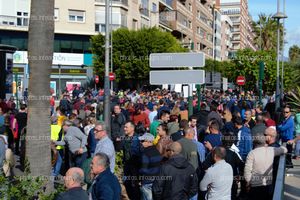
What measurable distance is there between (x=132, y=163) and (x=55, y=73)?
129 ft

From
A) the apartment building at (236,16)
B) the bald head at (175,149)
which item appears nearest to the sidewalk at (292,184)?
the bald head at (175,149)

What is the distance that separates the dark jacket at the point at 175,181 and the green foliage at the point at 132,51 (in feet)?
130

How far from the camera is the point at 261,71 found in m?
22.4

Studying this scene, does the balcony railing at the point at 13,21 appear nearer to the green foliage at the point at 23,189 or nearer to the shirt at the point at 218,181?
the shirt at the point at 218,181

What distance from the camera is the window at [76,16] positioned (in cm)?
4775

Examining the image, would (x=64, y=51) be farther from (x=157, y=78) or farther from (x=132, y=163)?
→ (x=132, y=163)

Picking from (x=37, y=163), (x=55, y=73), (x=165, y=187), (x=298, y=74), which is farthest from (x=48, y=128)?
(x=55, y=73)

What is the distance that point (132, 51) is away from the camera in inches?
1908

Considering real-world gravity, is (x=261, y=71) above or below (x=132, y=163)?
above

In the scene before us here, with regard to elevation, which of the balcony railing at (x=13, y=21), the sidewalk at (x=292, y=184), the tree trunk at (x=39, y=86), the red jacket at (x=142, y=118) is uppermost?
the balcony railing at (x=13, y=21)

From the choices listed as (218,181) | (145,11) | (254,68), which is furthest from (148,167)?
(145,11)

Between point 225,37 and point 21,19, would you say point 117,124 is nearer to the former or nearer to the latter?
point 21,19

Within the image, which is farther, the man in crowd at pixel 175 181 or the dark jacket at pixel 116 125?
the dark jacket at pixel 116 125

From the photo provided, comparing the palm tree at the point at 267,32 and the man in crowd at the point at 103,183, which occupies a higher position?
the palm tree at the point at 267,32
